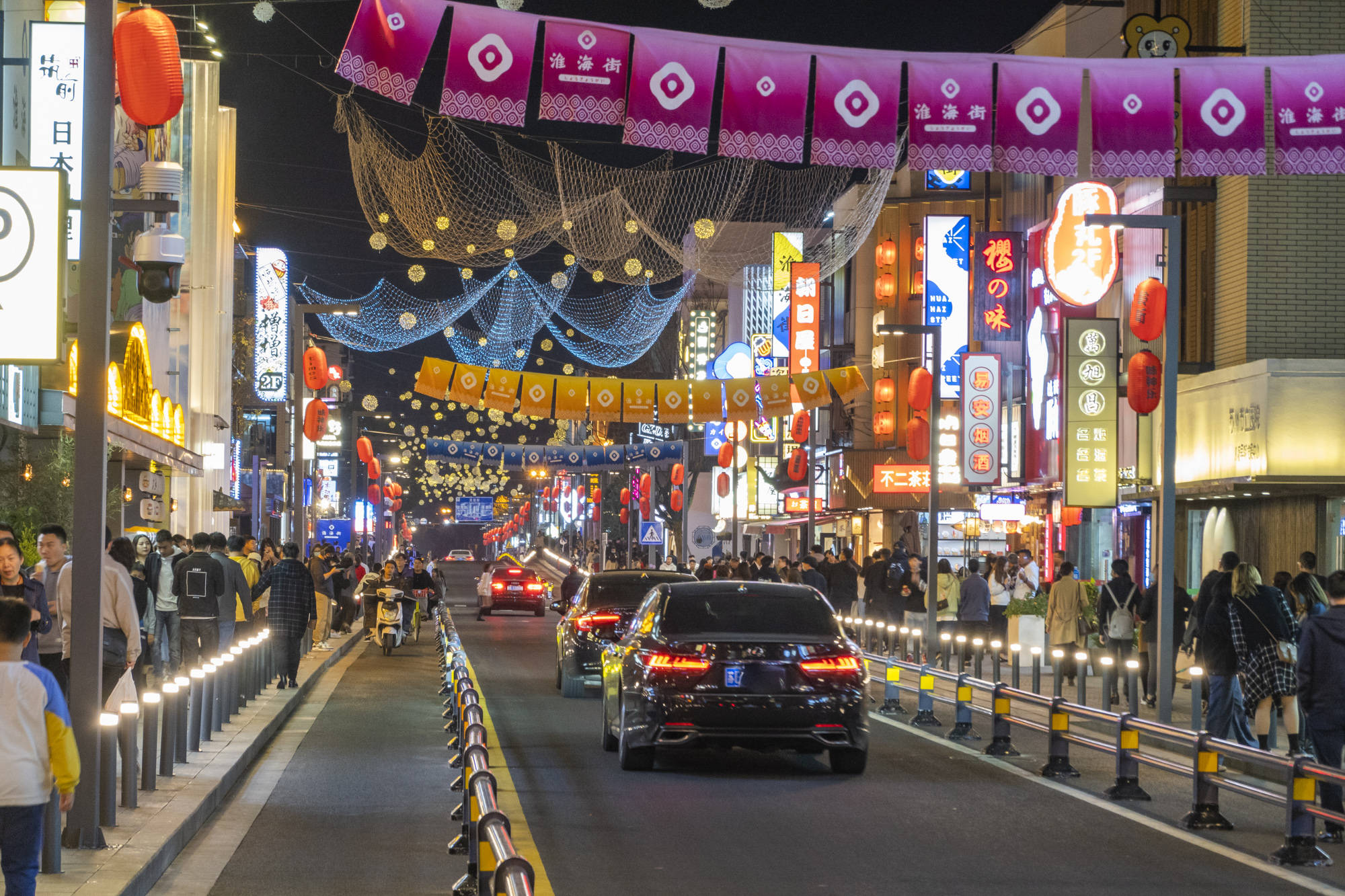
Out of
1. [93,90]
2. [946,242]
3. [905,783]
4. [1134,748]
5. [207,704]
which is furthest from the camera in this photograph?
[946,242]

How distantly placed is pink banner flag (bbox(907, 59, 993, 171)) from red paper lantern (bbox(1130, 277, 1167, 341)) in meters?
11.9

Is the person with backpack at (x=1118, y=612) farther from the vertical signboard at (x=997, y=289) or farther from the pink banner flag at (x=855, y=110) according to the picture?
the vertical signboard at (x=997, y=289)

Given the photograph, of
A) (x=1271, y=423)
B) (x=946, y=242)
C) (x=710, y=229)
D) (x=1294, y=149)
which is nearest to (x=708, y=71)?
(x=1294, y=149)

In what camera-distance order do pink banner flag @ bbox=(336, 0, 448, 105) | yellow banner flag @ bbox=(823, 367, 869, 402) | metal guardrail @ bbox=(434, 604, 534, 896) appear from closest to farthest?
metal guardrail @ bbox=(434, 604, 534, 896), pink banner flag @ bbox=(336, 0, 448, 105), yellow banner flag @ bbox=(823, 367, 869, 402)

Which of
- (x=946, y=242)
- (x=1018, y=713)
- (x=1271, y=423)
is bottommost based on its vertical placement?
(x=1018, y=713)

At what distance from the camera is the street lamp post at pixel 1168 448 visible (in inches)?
741

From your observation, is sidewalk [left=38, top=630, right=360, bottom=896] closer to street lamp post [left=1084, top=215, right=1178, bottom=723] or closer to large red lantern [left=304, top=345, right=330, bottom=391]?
street lamp post [left=1084, top=215, right=1178, bottom=723]

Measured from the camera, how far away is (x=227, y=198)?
50.6 meters

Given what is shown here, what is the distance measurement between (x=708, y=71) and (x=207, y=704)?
722 centimetres

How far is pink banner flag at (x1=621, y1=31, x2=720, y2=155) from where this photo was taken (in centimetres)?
1554

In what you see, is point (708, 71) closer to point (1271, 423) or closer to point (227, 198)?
point (1271, 423)

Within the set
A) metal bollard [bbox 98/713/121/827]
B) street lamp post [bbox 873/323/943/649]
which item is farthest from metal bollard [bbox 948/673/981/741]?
street lamp post [bbox 873/323/943/649]

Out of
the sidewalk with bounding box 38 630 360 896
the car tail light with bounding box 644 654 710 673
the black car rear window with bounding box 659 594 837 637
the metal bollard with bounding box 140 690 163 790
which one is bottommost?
the sidewalk with bounding box 38 630 360 896

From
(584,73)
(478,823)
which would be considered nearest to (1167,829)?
(478,823)
